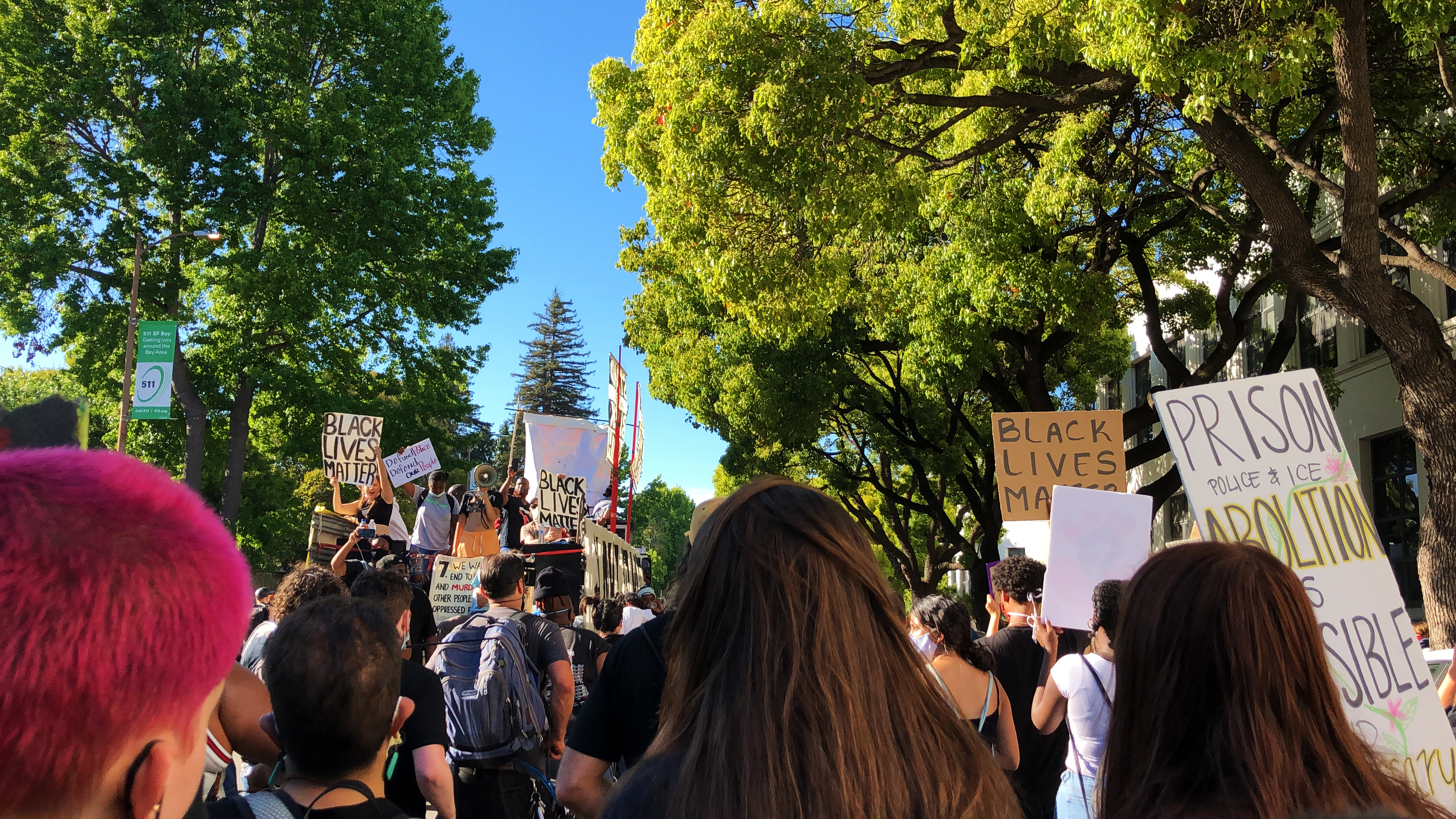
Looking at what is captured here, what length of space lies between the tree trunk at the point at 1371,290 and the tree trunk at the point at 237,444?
2046cm

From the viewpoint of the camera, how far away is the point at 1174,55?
28.7 ft

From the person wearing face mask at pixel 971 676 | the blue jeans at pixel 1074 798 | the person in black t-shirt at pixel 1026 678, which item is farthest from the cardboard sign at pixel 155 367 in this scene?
the blue jeans at pixel 1074 798

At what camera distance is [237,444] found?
2325 cm

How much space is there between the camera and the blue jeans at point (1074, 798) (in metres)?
3.73

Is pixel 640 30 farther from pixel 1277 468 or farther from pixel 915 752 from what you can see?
pixel 915 752

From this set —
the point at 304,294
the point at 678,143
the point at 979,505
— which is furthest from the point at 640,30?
the point at 979,505

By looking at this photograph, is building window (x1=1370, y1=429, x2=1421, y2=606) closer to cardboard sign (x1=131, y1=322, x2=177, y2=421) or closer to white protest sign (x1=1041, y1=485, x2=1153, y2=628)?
white protest sign (x1=1041, y1=485, x2=1153, y2=628)

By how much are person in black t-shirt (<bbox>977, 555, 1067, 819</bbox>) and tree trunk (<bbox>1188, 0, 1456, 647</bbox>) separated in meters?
5.72

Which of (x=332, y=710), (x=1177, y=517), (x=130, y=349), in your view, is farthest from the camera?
(x=1177, y=517)

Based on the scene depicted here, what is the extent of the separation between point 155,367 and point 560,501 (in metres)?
7.13

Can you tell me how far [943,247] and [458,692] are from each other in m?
13.0

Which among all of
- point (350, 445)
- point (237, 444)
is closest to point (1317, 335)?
point (350, 445)

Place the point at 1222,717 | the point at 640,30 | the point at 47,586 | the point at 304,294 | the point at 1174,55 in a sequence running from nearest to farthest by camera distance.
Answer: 1. the point at 47,586
2. the point at 1222,717
3. the point at 1174,55
4. the point at 640,30
5. the point at 304,294

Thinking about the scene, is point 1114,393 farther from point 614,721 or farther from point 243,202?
point 614,721
